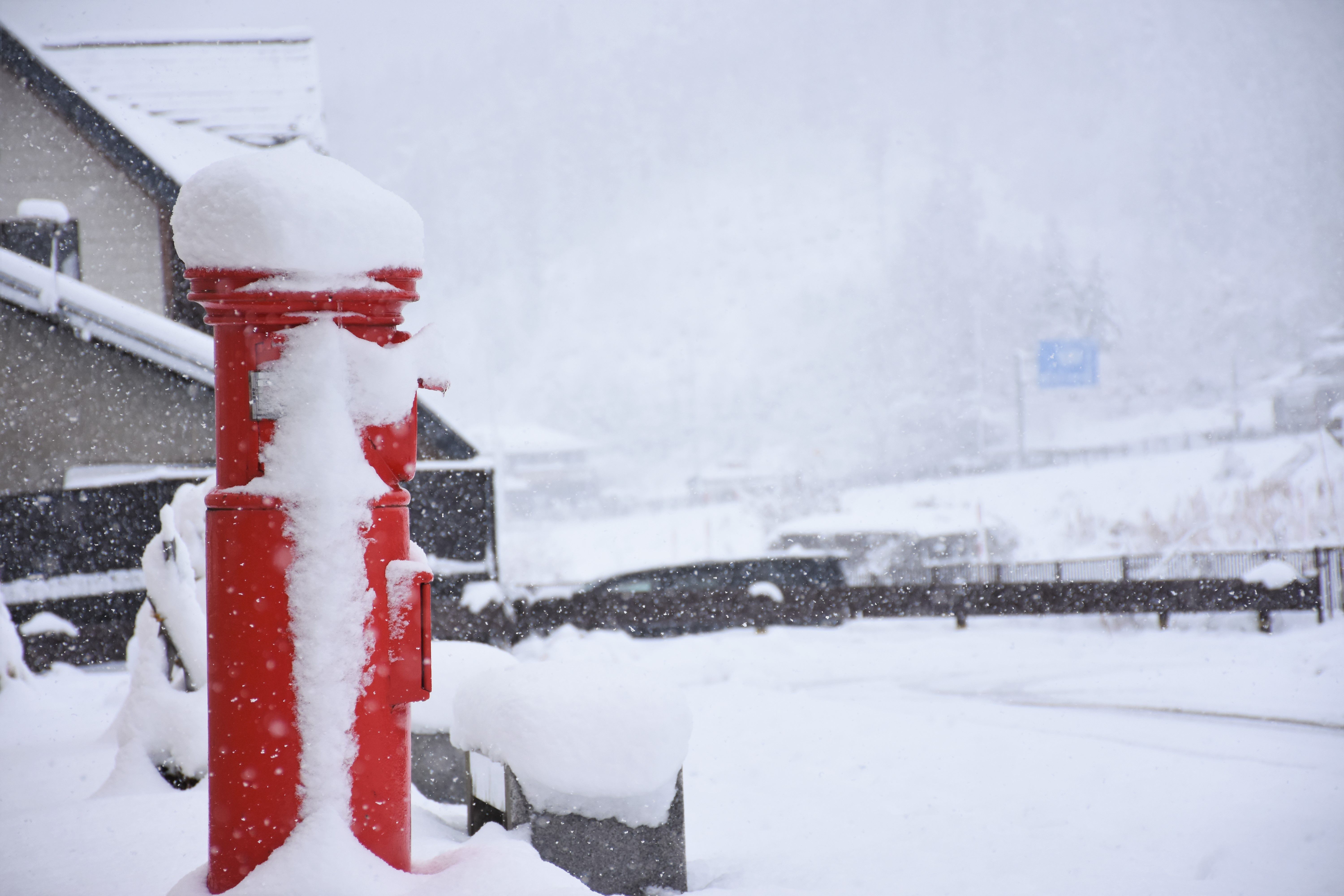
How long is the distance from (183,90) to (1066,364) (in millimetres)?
34507

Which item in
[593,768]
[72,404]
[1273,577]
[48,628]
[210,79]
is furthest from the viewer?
[210,79]

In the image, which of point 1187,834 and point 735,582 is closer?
point 1187,834

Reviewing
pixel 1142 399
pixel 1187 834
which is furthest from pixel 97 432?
pixel 1142 399

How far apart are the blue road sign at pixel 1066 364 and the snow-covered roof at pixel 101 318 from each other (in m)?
33.8

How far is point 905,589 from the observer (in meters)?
14.7

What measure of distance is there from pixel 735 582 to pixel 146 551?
12210 mm

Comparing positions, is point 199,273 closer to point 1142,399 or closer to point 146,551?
point 146,551

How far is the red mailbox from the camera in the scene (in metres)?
1.99

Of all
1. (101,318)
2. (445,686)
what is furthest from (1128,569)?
(101,318)

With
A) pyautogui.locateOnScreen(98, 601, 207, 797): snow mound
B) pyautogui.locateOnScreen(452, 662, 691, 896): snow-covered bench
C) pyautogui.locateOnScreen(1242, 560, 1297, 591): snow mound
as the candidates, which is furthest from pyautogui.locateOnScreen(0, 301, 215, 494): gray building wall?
pyautogui.locateOnScreen(1242, 560, 1297, 591): snow mound

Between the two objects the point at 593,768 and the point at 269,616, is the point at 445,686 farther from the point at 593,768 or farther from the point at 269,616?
the point at 269,616

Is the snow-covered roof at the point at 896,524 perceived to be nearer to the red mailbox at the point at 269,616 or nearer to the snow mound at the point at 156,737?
the snow mound at the point at 156,737

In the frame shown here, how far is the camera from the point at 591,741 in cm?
337

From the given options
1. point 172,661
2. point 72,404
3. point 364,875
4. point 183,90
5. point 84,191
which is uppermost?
point 183,90
